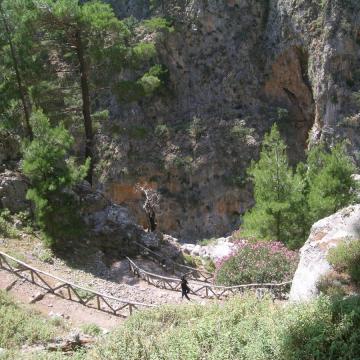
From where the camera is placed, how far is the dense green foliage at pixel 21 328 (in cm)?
847

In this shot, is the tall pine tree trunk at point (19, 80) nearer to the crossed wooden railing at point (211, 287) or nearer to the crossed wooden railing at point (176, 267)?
the crossed wooden railing at point (176, 267)

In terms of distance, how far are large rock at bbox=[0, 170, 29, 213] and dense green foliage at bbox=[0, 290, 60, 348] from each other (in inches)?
240

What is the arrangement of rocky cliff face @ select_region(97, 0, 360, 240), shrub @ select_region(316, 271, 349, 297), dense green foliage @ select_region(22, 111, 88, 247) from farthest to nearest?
rocky cliff face @ select_region(97, 0, 360, 240)
dense green foliage @ select_region(22, 111, 88, 247)
shrub @ select_region(316, 271, 349, 297)

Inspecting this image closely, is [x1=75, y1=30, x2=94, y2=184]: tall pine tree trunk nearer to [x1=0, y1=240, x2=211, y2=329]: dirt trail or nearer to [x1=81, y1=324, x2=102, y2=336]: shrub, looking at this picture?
[x1=0, y1=240, x2=211, y2=329]: dirt trail

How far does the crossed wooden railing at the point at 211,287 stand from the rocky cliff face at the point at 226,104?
14.1 metres

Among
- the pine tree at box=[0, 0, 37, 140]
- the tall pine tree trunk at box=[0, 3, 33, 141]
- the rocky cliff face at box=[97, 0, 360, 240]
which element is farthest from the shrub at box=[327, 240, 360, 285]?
the rocky cliff face at box=[97, 0, 360, 240]

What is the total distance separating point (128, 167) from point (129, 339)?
25.3m

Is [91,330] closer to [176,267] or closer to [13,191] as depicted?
[13,191]

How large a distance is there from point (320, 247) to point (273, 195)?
7.28 meters

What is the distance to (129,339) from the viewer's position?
682 cm

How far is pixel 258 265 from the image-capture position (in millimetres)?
13578

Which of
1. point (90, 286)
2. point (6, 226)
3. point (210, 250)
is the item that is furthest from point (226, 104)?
point (90, 286)

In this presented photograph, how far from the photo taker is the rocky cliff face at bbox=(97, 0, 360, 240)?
29359mm

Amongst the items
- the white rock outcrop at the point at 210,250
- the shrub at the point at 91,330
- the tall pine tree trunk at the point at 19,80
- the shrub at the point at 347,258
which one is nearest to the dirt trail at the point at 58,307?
the shrub at the point at 91,330
